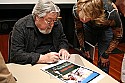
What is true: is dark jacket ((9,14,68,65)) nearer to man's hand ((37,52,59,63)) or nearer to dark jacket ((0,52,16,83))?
man's hand ((37,52,59,63))

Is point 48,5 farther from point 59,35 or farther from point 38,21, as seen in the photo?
point 59,35

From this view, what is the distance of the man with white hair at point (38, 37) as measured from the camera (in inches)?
71.8

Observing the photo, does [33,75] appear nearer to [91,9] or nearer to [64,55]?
[64,55]

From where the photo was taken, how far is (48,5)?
1.90 meters

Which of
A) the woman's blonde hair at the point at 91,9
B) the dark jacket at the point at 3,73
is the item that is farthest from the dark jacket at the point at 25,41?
the dark jacket at the point at 3,73

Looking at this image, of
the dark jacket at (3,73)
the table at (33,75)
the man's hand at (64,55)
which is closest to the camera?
the dark jacket at (3,73)

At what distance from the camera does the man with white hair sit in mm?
1824

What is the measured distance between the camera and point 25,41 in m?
1.97

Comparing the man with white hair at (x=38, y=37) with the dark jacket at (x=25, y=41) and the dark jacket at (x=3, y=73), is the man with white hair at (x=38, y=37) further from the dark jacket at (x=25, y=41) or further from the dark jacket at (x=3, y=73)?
the dark jacket at (x=3, y=73)

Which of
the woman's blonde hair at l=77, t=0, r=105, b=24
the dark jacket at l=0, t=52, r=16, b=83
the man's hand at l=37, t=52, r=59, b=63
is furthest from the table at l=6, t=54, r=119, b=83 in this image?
the dark jacket at l=0, t=52, r=16, b=83

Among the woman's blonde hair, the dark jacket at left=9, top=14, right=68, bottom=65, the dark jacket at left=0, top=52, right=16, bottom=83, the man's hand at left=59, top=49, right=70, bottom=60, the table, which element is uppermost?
the woman's blonde hair

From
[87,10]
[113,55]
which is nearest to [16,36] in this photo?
[87,10]

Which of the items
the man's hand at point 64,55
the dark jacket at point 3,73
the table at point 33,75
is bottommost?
the table at point 33,75

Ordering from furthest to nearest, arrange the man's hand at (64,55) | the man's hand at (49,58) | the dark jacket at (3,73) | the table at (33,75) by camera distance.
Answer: the man's hand at (64,55) → the man's hand at (49,58) → the table at (33,75) → the dark jacket at (3,73)
